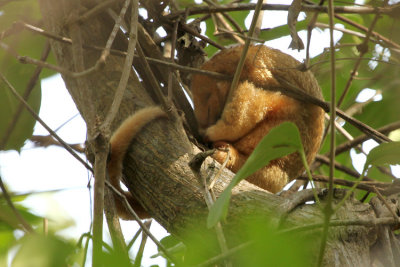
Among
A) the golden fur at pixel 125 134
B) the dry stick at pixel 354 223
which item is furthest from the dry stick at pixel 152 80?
the dry stick at pixel 354 223

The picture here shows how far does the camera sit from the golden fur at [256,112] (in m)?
2.56

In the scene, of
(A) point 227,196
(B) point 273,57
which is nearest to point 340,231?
(A) point 227,196

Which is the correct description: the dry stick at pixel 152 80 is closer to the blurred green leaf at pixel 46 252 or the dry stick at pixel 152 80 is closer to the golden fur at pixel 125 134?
the golden fur at pixel 125 134

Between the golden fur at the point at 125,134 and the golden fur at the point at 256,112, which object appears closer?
the golden fur at the point at 125,134

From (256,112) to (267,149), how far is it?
1511mm

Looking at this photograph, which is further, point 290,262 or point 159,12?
point 159,12

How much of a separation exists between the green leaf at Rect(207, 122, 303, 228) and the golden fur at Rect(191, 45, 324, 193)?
1.30 meters

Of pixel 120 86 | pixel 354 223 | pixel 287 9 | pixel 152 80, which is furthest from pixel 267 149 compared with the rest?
pixel 287 9

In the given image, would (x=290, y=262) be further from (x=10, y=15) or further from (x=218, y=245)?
(x=10, y=15)

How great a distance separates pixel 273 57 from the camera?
9.04ft

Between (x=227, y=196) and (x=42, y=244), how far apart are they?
1.43ft

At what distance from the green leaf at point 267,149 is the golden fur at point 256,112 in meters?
1.30

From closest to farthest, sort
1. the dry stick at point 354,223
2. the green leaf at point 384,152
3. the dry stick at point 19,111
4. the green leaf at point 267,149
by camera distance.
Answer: the green leaf at point 267,149 < the dry stick at point 354,223 < the green leaf at point 384,152 < the dry stick at point 19,111

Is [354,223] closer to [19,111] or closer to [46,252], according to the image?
[46,252]
